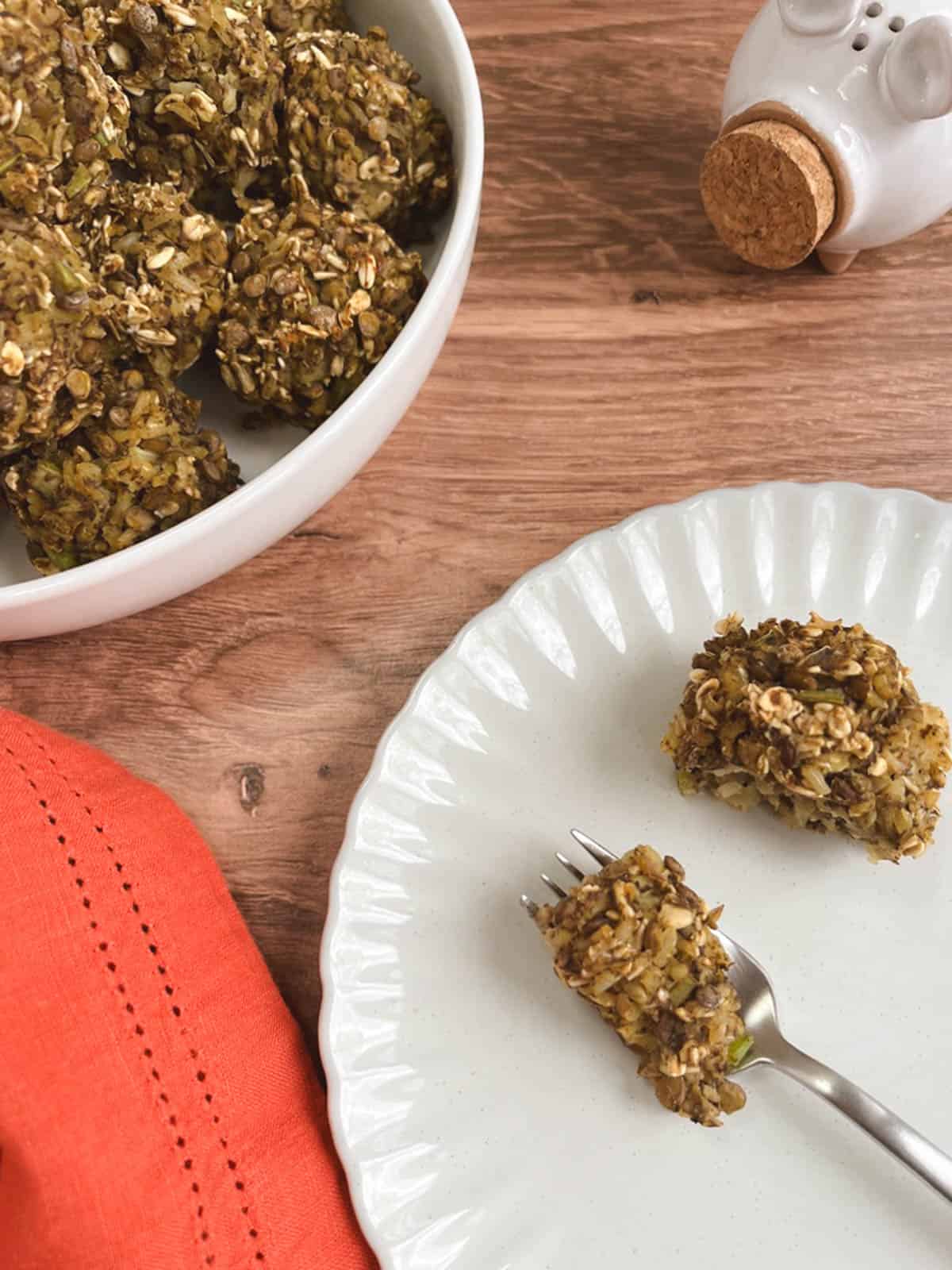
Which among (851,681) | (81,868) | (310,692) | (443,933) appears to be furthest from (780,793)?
(81,868)

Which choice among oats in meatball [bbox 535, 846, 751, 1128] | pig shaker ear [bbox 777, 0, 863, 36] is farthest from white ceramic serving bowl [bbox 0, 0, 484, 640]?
oats in meatball [bbox 535, 846, 751, 1128]

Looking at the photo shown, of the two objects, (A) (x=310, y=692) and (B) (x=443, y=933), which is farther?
(A) (x=310, y=692)

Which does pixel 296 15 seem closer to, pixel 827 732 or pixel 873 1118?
pixel 827 732

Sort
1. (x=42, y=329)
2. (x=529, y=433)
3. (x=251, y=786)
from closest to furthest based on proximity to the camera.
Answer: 1. (x=42, y=329)
2. (x=251, y=786)
3. (x=529, y=433)

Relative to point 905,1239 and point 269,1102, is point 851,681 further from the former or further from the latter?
point 269,1102

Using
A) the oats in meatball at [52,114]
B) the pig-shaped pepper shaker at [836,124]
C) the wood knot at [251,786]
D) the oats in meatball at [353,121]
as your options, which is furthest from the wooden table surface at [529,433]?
the oats in meatball at [52,114]

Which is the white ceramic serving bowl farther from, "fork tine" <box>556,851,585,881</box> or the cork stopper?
"fork tine" <box>556,851,585,881</box>

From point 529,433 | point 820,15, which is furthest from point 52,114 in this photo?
point 820,15
